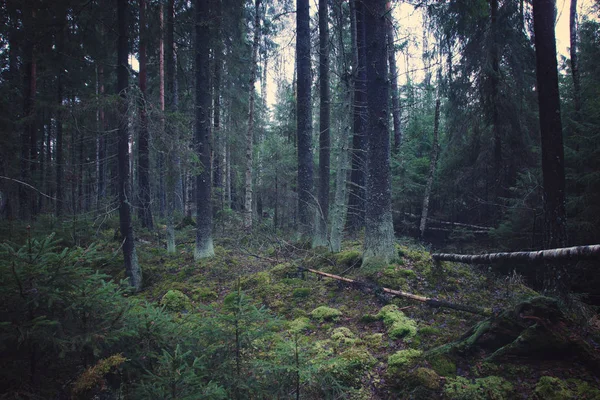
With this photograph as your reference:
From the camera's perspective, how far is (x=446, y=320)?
5.31 metres

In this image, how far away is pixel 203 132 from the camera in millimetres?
10789

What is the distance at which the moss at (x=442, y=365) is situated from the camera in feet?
12.7

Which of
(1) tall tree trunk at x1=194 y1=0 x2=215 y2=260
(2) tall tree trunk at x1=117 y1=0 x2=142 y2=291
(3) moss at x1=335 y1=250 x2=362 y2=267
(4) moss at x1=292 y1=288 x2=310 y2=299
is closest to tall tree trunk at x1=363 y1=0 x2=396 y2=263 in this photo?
(3) moss at x1=335 y1=250 x2=362 y2=267

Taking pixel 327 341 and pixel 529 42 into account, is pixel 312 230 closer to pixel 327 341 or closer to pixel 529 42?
pixel 327 341

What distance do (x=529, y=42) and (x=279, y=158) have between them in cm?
1321

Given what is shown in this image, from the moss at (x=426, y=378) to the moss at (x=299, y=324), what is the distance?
7.42 ft

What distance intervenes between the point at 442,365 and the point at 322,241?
6.63 meters

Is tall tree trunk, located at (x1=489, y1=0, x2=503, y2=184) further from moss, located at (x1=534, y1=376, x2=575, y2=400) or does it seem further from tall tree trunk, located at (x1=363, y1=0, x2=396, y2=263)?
moss, located at (x1=534, y1=376, x2=575, y2=400)

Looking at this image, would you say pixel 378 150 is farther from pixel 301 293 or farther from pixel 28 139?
pixel 28 139

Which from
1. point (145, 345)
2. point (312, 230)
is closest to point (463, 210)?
point (312, 230)

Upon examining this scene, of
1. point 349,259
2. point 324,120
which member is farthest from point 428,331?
point 324,120

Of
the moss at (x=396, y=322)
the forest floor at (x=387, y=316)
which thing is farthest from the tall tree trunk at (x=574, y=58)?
the moss at (x=396, y=322)

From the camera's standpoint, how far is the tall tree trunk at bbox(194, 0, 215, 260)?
409 inches

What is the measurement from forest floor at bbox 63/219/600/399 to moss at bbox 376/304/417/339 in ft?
0.06
